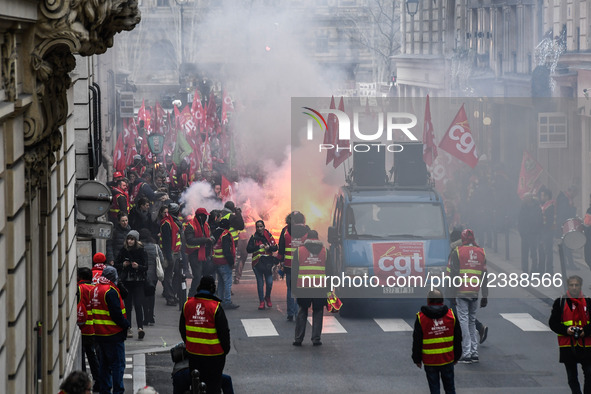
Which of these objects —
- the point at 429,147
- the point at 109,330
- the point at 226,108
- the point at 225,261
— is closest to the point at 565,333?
the point at 109,330

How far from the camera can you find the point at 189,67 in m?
97.8

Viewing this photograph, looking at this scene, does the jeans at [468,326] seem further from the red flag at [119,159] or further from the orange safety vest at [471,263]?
the red flag at [119,159]

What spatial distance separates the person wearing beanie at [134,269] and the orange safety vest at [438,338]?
17.8 ft

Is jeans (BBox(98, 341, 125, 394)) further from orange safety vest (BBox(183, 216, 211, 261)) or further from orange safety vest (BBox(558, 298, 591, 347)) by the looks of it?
orange safety vest (BBox(183, 216, 211, 261))

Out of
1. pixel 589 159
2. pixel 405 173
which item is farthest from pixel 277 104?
pixel 405 173

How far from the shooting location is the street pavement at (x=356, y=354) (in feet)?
47.0

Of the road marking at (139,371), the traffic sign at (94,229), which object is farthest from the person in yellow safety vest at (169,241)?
the traffic sign at (94,229)

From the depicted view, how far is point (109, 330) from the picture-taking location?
12922 millimetres

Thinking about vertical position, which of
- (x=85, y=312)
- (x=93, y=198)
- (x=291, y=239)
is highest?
(x=93, y=198)

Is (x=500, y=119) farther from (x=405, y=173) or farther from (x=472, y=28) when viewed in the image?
(x=405, y=173)

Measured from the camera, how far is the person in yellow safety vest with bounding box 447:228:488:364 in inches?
606

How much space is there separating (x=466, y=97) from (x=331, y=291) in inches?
1180

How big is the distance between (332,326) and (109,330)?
6.15 metres

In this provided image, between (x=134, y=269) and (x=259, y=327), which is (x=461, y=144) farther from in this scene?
(x=134, y=269)
